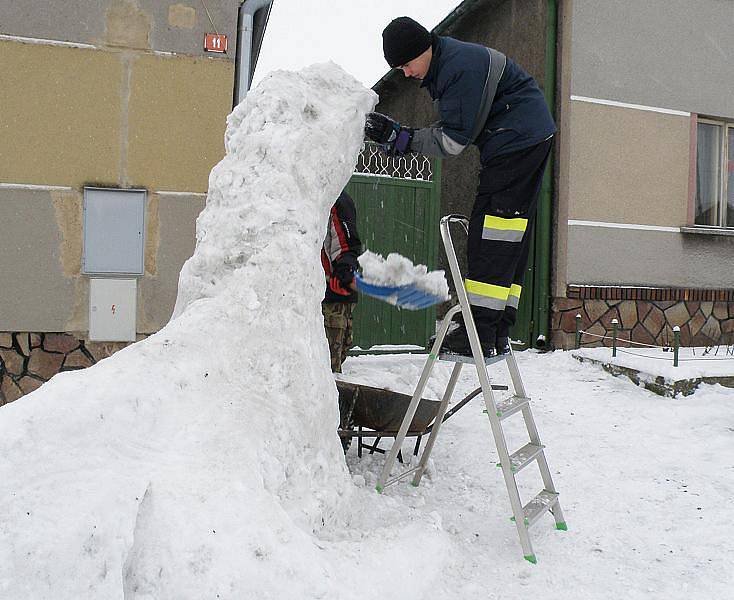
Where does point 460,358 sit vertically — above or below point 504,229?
below

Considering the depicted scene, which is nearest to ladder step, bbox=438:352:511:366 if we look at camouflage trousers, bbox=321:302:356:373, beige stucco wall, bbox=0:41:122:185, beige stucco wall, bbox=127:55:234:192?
camouflage trousers, bbox=321:302:356:373

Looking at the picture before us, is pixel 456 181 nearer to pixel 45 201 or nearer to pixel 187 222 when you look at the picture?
pixel 187 222

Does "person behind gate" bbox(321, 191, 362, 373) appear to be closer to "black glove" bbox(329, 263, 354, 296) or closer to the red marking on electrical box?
"black glove" bbox(329, 263, 354, 296)

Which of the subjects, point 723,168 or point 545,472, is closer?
point 545,472

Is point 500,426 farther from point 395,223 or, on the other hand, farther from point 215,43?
point 395,223

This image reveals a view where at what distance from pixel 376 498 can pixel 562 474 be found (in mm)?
1400

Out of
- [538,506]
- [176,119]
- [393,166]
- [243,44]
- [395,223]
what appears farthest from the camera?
[393,166]

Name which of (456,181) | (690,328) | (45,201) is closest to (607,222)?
(690,328)

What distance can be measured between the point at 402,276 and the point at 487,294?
1.70 ft

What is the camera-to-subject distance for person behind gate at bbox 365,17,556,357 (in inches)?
119

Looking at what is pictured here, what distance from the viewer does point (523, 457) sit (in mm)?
2975

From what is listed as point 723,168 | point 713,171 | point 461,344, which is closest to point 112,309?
point 461,344

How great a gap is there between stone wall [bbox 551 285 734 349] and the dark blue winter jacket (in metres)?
4.40

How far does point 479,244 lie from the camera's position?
3084 mm
